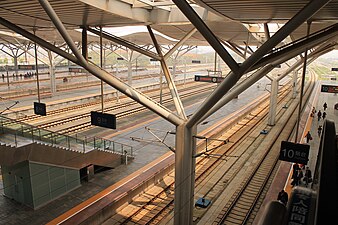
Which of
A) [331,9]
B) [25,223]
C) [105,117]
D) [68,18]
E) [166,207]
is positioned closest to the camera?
[331,9]

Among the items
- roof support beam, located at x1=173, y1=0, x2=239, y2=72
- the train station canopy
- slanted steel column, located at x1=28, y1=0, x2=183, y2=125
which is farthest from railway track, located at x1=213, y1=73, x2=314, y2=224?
roof support beam, located at x1=173, y1=0, x2=239, y2=72

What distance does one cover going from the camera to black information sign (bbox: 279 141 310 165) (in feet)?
27.6

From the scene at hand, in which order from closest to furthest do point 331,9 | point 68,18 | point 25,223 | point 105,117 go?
point 331,9, point 68,18, point 25,223, point 105,117

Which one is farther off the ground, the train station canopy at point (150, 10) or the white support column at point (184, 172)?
the train station canopy at point (150, 10)

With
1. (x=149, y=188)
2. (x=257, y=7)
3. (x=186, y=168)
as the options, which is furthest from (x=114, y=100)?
(x=257, y=7)

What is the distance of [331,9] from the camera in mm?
5738

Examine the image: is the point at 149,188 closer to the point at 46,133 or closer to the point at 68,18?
the point at 46,133

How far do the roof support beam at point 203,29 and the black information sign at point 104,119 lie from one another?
18.0ft

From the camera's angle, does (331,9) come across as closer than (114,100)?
Yes

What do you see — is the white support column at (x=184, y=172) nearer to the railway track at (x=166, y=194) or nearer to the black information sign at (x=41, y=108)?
the railway track at (x=166, y=194)

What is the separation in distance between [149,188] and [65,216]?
3.58 m

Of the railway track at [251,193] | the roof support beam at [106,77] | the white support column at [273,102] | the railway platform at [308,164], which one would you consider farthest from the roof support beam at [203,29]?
the white support column at [273,102]

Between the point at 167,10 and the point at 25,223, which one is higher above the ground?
the point at 167,10

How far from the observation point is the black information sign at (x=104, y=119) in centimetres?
988
